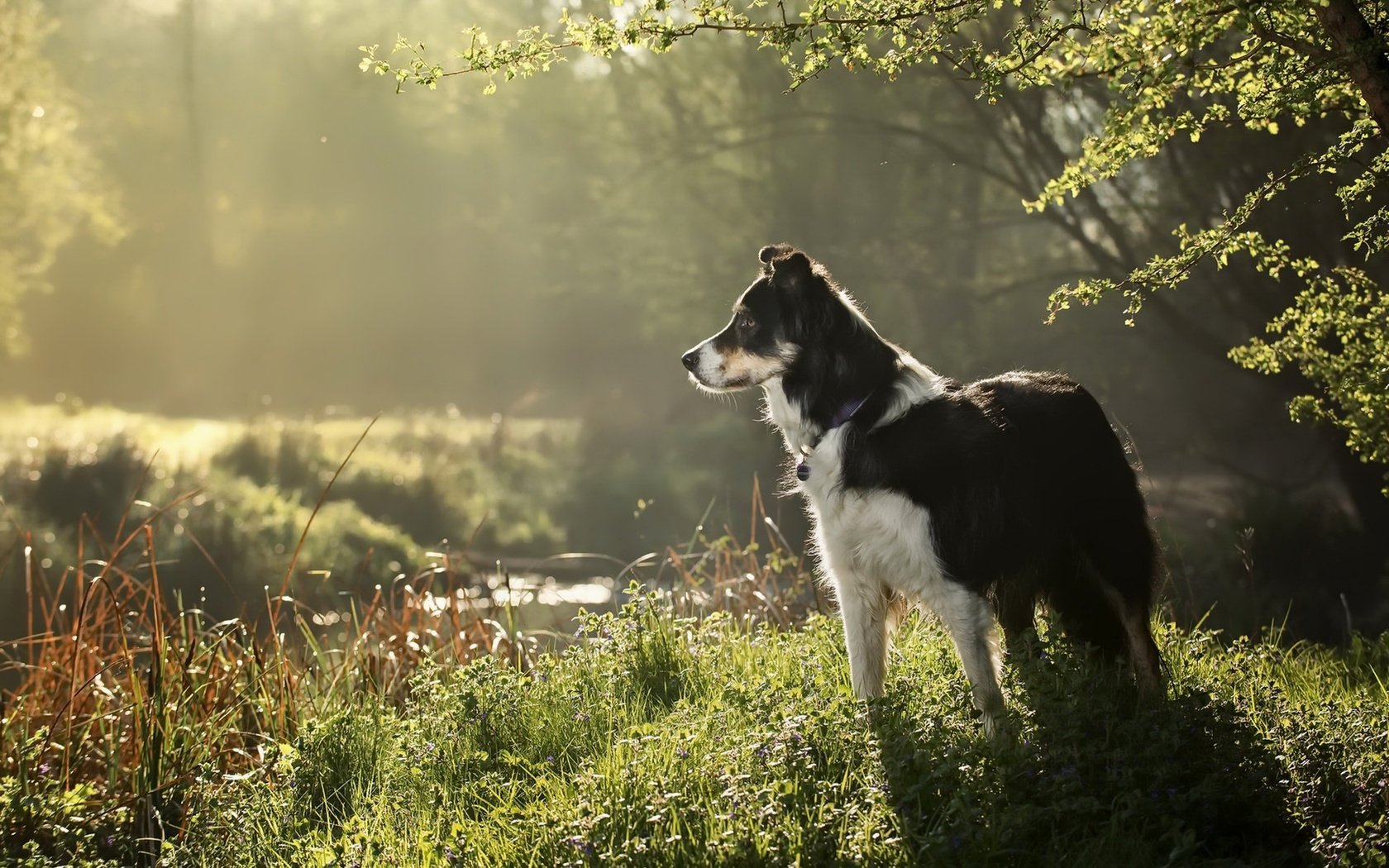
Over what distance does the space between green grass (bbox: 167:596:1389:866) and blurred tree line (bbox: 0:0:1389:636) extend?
262 cm

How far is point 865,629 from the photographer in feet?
15.9

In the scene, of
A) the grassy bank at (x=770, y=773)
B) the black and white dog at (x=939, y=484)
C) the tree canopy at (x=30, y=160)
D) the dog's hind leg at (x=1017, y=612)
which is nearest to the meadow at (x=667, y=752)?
the grassy bank at (x=770, y=773)

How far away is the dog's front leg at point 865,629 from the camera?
482 centimetres

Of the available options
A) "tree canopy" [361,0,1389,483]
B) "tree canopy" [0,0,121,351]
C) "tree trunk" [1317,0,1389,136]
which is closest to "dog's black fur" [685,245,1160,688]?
"tree canopy" [361,0,1389,483]

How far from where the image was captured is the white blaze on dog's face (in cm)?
492

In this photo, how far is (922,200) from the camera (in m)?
19.4

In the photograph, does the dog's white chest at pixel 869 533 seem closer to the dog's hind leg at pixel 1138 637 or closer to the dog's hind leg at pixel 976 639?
the dog's hind leg at pixel 976 639

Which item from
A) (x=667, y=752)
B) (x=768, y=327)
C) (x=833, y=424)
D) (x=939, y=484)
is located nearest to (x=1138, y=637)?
(x=939, y=484)

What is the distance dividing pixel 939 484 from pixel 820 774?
126 cm

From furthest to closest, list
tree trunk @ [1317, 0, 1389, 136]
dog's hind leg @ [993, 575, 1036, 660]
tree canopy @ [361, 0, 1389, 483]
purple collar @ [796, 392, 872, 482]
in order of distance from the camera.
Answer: purple collar @ [796, 392, 872, 482], dog's hind leg @ [993, 575, 1036, 660], tree trunk @ [1317, 0, 1389, 136], tree canopy @ [361, 0, 1389, 483]

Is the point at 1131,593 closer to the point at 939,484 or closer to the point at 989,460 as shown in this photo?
the point at 989,460

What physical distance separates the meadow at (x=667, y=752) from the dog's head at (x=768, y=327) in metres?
1.11

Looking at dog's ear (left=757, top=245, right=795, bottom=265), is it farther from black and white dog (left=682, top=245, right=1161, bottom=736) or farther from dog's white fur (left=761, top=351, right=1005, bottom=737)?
dog's white fur (left=761, top=351, right=1005, bottom=737)

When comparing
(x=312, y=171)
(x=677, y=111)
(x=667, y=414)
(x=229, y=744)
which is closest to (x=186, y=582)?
(x=229, y=744)
